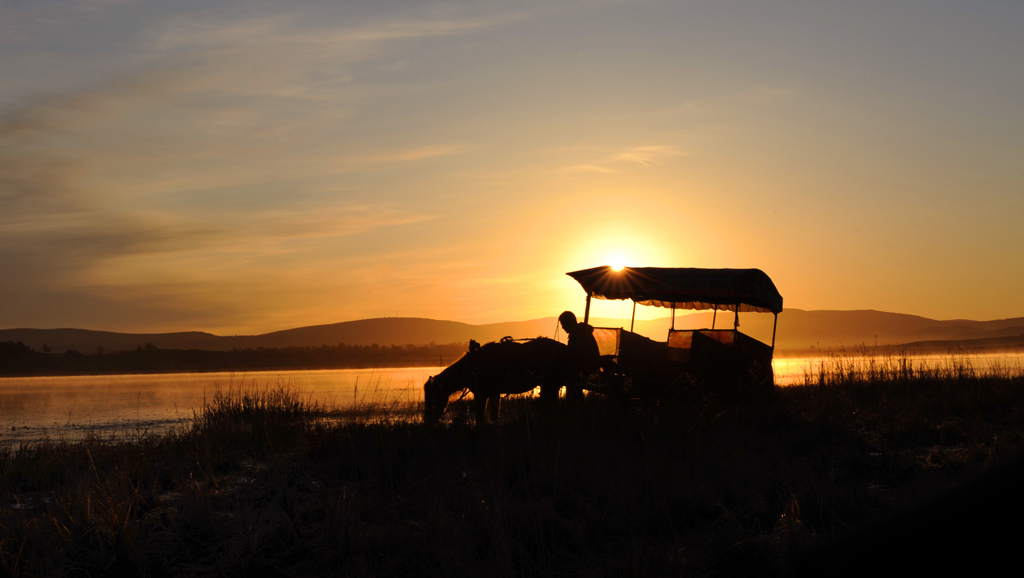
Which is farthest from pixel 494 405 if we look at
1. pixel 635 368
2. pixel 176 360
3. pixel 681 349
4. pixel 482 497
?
pixel 176 360

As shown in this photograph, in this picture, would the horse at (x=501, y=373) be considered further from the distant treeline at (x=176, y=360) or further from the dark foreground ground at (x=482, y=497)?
the distant treeline at (x=176, y=360)

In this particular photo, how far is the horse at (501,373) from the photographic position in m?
12.0

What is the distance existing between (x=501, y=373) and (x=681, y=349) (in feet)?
13.2

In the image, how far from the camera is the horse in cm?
1196

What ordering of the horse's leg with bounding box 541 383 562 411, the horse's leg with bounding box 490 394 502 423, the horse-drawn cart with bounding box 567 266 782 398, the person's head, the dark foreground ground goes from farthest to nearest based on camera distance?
the person's head
the horse-drawn cart with bounding box 567 266 782 398
the horse's leg with bounding box 490 394 502 423
the horse's leg with bounding box 541 383 562 411
the dark foreground ground

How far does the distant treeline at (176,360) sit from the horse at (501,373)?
31783 mm

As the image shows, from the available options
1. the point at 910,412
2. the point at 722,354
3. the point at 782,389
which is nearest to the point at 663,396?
the point at 722,354

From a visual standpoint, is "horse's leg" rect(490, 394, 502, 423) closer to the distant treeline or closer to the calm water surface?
the calm water surface

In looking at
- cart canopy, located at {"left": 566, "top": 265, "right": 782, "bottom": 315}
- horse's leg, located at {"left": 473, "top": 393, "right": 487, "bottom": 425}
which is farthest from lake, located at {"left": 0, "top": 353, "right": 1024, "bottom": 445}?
cart canopy, located at {"left": 566, "top": 265, "right": 782, "bottom": 315}

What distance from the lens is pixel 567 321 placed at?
12.6m

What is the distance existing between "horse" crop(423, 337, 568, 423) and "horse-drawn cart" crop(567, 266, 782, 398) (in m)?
0.78

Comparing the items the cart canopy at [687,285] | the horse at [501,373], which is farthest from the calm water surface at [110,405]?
the cart canopy at [687,285]

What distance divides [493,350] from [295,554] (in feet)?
22.6

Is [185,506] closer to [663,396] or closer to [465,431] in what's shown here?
[465,431]
